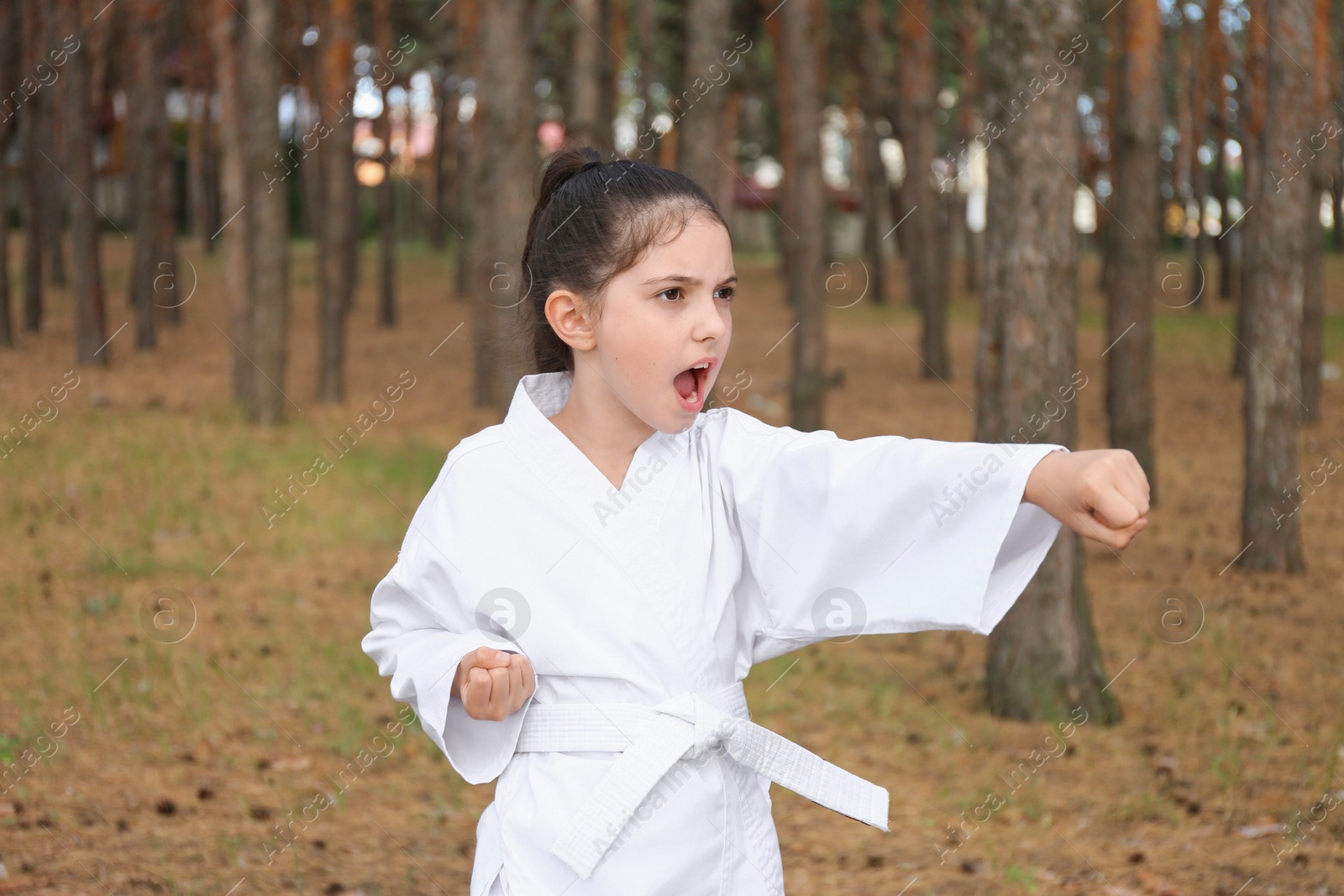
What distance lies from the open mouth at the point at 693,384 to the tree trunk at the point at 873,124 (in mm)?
15648

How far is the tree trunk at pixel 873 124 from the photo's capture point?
56.3 feet

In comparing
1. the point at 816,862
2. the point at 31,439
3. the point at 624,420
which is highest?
the point at 31,439

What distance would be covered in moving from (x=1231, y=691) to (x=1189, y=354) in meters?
12.6

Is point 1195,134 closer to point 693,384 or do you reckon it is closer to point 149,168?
point 149,168

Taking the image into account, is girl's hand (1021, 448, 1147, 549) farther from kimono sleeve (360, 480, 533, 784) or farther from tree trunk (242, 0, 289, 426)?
tree trunk (242, 0, 289, 426)

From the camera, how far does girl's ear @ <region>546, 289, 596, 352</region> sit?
216 centimetres

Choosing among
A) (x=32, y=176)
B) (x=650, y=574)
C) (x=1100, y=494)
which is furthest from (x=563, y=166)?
(x=32, y=176)

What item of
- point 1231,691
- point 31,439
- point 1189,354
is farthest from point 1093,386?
point 31,439

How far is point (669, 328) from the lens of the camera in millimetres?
2023

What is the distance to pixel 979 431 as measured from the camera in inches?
218

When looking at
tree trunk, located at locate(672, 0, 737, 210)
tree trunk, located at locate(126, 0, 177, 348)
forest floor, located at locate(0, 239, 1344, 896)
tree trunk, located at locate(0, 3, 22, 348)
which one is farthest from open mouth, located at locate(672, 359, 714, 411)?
tree trunk, located at locate(126, 0, 177, 348)

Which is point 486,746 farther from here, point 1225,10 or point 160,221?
point 160,221

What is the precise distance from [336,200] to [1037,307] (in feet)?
32.9

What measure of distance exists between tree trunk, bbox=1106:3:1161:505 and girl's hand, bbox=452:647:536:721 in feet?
26.7
